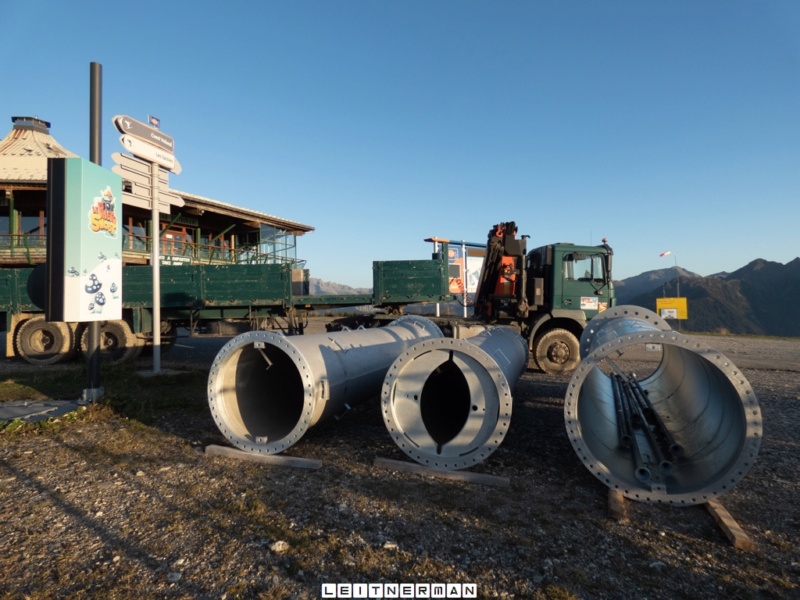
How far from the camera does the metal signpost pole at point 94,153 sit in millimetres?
7633

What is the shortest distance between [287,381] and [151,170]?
6908 mm

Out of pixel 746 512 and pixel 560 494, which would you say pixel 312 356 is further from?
pixel 746 512

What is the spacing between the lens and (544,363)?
35.4 ft

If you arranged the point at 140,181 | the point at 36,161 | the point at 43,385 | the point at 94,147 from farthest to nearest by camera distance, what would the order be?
the point at 36,161 < the point at 140,181 < the point at 43,385 < the point at 94,147

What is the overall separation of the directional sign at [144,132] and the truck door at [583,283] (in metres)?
10.1

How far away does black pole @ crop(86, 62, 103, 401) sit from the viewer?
7637 mm

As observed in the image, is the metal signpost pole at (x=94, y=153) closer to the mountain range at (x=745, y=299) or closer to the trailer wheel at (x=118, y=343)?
the trailer wheel at (x=118, y=343)

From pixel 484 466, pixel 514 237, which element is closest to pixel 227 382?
pixel 484 466

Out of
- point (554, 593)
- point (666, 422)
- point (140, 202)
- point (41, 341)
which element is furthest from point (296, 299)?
point (554, 593)

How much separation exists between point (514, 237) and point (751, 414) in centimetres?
816

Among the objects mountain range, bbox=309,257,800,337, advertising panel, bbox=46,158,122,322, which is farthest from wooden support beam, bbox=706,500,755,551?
mountain range, bbox=309,257,800,337

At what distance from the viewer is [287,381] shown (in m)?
7.06

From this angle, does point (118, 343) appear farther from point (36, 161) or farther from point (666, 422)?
point (36, 161)

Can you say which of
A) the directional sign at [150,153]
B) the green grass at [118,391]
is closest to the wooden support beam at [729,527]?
the green grass at [118,391]
